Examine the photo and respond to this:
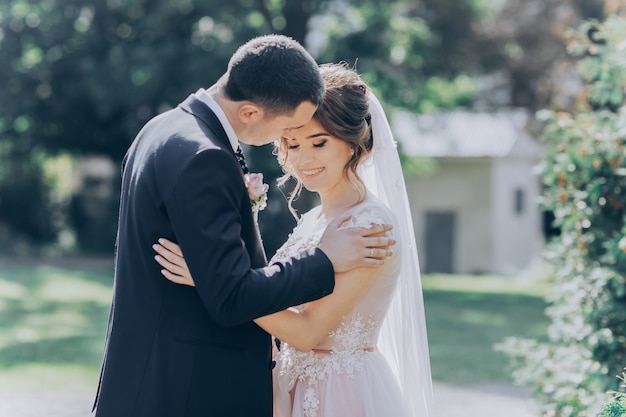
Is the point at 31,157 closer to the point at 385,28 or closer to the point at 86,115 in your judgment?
Result: the point at 86,115

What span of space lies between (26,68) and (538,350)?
824 inches

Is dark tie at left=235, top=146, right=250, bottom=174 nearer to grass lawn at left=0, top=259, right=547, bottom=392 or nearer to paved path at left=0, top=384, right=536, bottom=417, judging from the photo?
paved path at left=0, top=384, right=536, bottom=417

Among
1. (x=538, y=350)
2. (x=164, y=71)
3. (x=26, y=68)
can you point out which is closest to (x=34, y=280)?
(x=164, y=71)

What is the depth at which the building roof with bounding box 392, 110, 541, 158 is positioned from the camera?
96.8 feet

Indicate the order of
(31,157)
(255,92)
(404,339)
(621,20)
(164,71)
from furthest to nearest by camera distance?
(31,157) < (164,71) < (621,20) < (404,339) < (255,92)

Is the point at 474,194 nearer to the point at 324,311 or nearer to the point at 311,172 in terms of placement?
the point at 311,172

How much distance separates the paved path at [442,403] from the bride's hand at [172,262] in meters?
5.72

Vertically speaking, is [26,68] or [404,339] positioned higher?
[26,68]

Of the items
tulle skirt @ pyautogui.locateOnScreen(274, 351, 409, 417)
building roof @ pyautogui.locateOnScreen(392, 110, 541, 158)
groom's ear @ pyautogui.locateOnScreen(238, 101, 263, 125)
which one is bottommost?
tulle skirt @ pyautogui.locateOnScreen(274, 351, 409, 417)

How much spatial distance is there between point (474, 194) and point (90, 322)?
18315 mm

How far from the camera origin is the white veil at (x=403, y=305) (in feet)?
12.7

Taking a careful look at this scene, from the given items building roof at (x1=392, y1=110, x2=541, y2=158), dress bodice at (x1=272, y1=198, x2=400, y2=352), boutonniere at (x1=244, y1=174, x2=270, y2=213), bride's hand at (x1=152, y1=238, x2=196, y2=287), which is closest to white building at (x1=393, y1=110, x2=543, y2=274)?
building roof at (x1=392, y1=110, x2=541, y2=158)

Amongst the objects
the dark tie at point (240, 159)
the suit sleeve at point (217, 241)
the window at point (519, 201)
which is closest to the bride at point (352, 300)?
the suit sleeve at point (217, 241)

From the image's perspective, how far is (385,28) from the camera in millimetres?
20453
